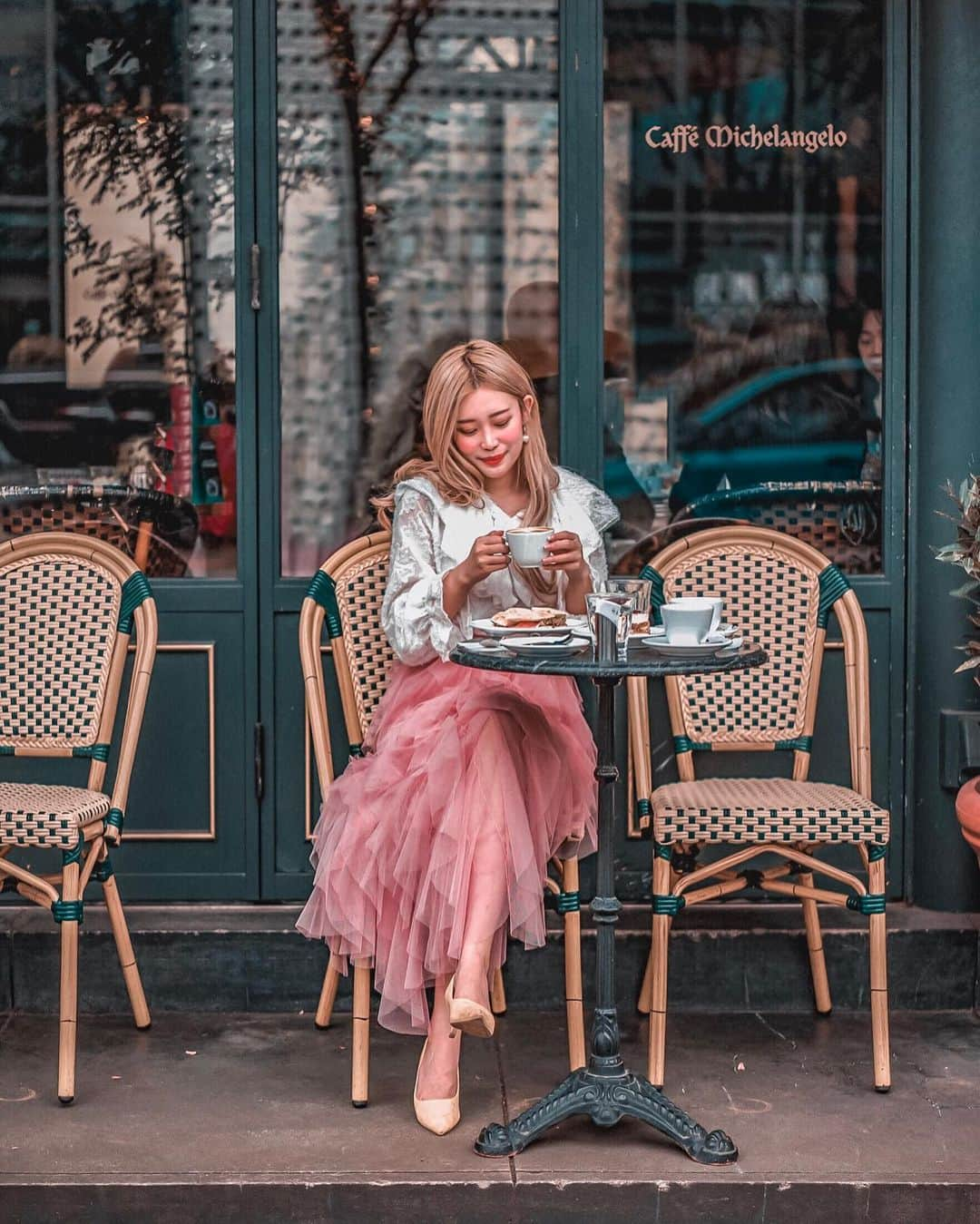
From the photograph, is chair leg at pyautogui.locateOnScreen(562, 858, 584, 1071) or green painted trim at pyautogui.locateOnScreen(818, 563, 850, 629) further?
green painted trim at pyautogui.locateOnScreen(818, 563, 850, 629)

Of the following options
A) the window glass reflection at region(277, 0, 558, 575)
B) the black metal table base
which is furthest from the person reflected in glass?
the black metal table base

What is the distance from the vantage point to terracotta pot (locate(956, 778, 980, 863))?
382 centimetres

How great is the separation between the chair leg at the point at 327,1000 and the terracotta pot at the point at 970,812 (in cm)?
151

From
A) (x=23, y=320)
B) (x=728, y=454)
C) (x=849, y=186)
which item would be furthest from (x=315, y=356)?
(x=849, y=186)

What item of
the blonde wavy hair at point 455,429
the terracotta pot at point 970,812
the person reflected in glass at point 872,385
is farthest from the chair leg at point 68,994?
the person reflected in glass at point 872,385

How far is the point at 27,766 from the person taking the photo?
14.3ft

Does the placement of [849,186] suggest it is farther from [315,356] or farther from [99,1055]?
[99,1055]

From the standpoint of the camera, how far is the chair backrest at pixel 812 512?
440 cm

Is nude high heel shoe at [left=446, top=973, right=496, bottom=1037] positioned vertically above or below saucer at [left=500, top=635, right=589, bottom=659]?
below

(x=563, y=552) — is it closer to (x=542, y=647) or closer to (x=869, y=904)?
(x=542, y=647)

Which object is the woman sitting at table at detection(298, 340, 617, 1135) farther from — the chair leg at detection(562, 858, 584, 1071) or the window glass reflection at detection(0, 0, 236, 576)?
the window glass reflection at detection(0, 0, 236, 576)

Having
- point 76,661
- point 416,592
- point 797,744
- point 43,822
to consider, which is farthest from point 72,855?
point 797,744

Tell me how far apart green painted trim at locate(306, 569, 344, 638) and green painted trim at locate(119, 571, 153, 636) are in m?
0.39

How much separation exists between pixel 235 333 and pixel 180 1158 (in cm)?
211
